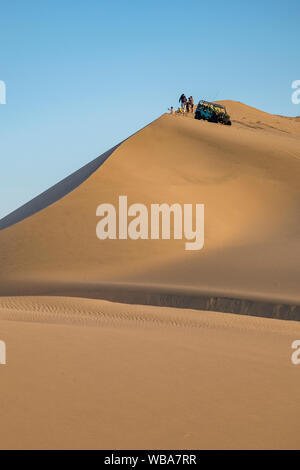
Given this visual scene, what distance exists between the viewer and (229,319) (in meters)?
10.5

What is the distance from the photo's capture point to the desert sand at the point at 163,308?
169 inches

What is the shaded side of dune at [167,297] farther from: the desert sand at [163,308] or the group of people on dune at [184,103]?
the group of people on dune at [184,103]

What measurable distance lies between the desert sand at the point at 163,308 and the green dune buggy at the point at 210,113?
115cm

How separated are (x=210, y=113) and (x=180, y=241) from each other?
47.9 ft

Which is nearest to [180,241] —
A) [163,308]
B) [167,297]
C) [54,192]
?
[167,297]

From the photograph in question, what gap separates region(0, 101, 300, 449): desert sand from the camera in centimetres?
430

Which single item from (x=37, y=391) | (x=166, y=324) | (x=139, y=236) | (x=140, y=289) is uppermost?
(x=139, y=236)

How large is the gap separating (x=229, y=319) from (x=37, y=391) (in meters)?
6.21

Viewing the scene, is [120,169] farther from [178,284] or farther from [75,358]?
[75,358]


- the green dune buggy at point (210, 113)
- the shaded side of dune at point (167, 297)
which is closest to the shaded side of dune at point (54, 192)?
the green dune buggy at point (210, 113)

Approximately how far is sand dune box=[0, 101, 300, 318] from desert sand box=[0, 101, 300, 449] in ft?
0.26

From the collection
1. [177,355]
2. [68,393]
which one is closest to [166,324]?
[177,355]

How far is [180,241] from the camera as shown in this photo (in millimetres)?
19312

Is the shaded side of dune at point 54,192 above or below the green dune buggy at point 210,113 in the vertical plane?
below
